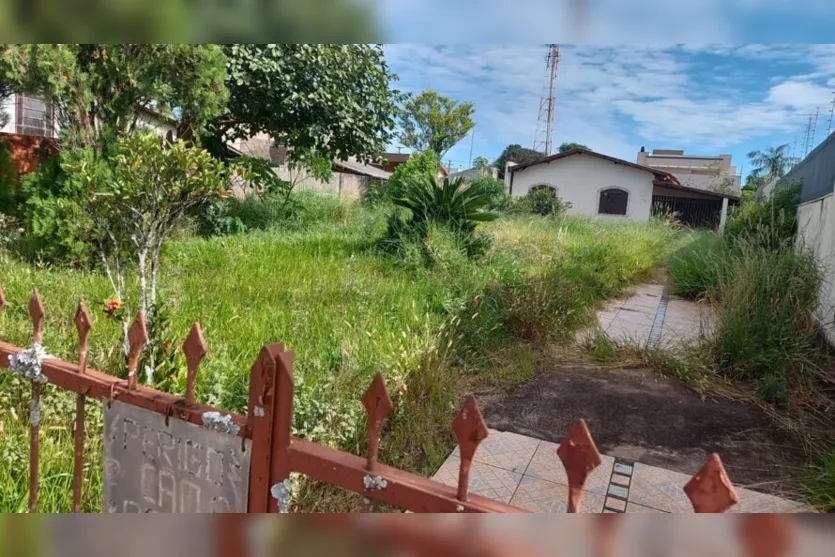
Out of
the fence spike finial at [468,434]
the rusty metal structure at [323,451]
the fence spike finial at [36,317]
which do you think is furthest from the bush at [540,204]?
the fence spike finial at [468,434]

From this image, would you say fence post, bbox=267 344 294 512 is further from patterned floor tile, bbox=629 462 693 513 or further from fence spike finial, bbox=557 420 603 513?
patterned floor tile, bbox=629 462 693 513

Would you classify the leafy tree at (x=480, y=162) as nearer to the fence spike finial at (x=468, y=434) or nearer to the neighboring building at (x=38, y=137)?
the neighboring building at (x=38, y=137)

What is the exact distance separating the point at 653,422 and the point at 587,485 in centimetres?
110

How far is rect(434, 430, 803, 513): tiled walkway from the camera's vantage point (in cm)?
269

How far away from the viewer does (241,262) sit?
6.65m

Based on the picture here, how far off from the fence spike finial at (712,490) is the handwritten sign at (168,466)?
88cm

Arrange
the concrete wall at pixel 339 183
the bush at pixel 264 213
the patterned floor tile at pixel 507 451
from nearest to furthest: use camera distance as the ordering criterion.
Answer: the patterned floor tile at pixel 507 451 → the bush at pixel 264 213 → the concrete wall at pixel 339 183

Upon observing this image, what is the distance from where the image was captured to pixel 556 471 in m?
3.00

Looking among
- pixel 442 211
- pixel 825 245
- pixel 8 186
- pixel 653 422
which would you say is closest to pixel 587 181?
pixel 442 211

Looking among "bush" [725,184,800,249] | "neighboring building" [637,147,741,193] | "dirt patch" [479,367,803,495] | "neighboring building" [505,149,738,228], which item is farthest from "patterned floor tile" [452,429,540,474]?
"neighboring building" [637,147,741,193]

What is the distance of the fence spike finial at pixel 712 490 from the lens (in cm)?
83

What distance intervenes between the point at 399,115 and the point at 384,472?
12.4 metres

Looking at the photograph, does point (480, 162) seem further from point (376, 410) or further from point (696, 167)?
point (376, 410)

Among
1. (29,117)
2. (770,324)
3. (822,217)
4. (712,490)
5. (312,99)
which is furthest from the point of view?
(29,117)
